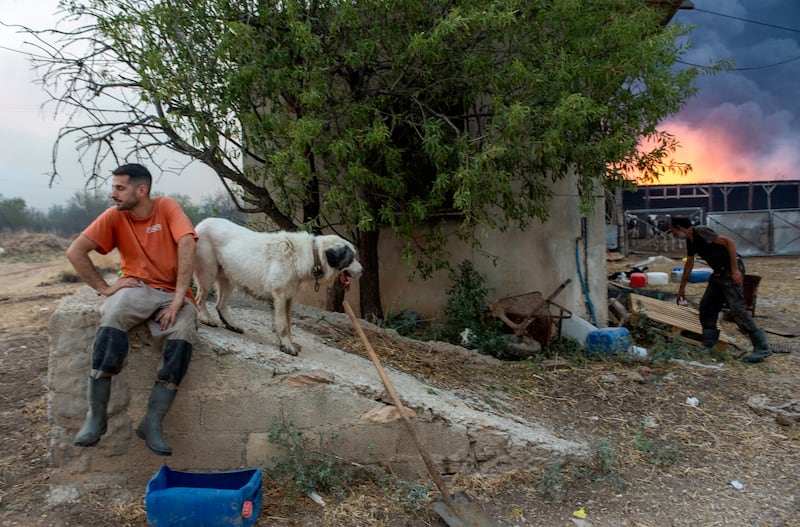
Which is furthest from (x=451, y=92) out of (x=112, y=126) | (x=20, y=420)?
(x=20, y=420)

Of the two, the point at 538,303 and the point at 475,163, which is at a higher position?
the point at 475,163

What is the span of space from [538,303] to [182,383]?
5.04m

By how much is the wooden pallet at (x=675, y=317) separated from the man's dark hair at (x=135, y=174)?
755 centimetres

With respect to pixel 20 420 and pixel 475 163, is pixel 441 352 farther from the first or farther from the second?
pixel 20 420

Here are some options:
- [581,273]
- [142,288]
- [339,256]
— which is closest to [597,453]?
[339,256]

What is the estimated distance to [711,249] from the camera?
736 cm

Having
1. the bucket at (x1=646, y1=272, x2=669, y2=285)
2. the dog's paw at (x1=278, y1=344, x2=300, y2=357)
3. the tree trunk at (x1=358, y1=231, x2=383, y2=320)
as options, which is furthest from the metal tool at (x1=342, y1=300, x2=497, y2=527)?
the bucket at (x1=646, y1=272, x2=669, y2=285)

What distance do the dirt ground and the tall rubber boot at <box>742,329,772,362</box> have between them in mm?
166

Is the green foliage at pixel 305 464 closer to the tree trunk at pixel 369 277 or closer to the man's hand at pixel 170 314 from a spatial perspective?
the man's hand at pixel 170 314

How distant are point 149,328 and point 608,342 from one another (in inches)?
A: 225

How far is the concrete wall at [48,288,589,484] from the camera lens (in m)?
3.77

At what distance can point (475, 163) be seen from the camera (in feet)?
18.1

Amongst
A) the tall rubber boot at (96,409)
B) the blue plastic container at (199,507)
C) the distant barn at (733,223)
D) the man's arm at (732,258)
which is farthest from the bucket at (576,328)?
the distant barn at (733,223)

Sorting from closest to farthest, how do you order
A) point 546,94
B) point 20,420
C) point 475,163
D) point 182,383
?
point 182,383 < point 20,420 < point 475,163 < point 546,94
